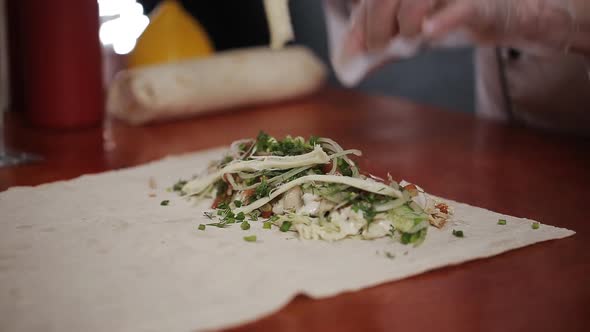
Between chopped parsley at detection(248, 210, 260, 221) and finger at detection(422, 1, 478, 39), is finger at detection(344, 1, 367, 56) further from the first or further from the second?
chopped parsley at detection(248, 210, 260, 221)

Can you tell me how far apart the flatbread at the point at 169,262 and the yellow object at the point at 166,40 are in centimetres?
119

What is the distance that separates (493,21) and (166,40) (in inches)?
52.0

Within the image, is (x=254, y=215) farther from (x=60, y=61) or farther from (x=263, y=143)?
(x=60, y=61)

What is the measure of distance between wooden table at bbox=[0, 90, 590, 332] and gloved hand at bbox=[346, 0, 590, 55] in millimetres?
285

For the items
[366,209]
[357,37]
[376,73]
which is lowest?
[376,73]

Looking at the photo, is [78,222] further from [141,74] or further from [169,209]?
[141,74]

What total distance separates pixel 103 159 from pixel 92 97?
37 centimetres

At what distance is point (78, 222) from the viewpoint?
1.36m

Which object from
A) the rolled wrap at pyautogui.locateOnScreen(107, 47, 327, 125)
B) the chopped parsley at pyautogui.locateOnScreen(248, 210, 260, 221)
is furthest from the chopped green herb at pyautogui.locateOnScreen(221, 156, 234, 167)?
the rolled wrap at pyautogui.locateOnScreen(107, 47, 327, 125)

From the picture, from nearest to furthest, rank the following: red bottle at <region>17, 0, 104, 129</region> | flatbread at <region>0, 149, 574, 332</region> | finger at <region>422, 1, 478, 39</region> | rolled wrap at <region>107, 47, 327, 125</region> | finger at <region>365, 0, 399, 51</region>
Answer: flatbread at <region>0, 149, 574, 332</region>, finger at <region>422, 1, 478, 39</region>, finger at <region>365, 0, 399, 51</region>, red bottle at <region>17, 0, 104, 129</region>, rolled wrap at <region>107, 47, 327, 125</region>

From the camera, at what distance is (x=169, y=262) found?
1161 millimetres

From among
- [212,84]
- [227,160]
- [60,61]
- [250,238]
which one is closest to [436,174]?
[227,160]

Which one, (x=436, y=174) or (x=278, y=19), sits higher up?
(x=278, y=19)

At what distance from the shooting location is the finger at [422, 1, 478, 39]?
4.90 ft
